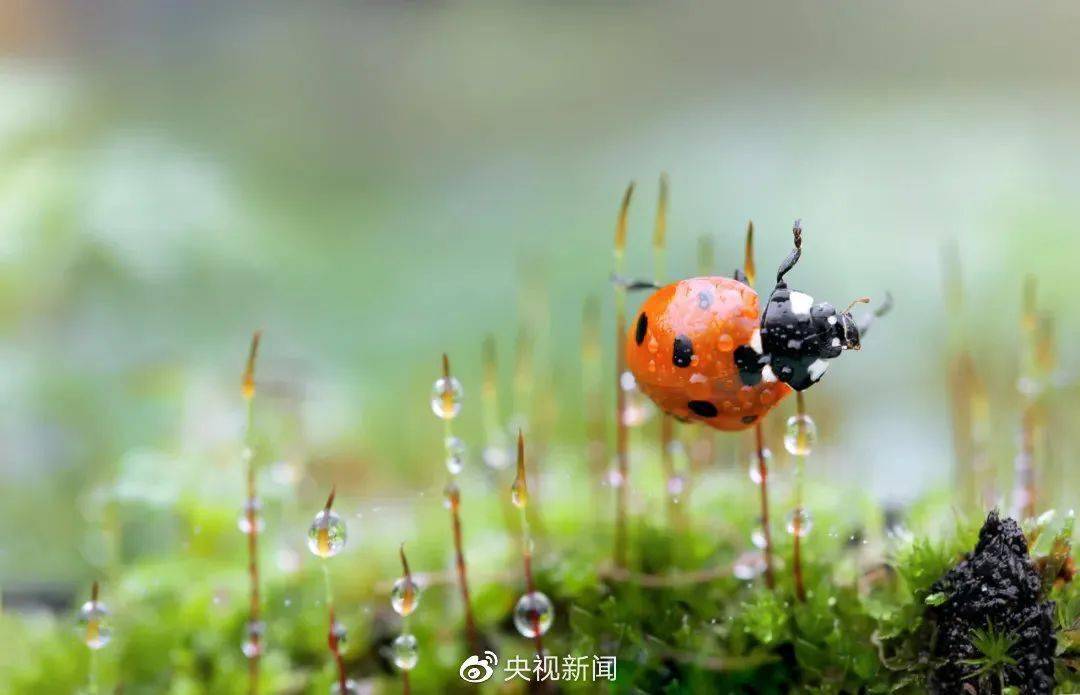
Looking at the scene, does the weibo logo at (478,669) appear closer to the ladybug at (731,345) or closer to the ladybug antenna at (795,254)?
the ladybug at (731,345)

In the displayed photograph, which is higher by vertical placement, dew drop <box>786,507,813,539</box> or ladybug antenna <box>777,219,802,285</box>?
ladybug antenna <box>777,219,802,285</box>

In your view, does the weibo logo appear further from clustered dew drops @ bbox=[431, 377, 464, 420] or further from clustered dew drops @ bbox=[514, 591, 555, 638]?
clustered dew drops @ bbox=[431, 377, 464, 420]

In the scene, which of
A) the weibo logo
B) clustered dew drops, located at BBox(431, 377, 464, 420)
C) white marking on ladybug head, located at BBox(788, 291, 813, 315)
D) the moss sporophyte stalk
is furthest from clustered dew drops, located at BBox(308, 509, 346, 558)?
white marking on ladybug head, located at BBox(788, 291, 813, 315)

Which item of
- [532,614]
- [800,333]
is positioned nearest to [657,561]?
[532,614]

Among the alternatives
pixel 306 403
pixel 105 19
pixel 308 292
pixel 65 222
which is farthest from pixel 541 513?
pixel 105 19

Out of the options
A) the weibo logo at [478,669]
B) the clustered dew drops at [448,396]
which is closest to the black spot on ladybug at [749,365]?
the clustered dew drops at [448,396]

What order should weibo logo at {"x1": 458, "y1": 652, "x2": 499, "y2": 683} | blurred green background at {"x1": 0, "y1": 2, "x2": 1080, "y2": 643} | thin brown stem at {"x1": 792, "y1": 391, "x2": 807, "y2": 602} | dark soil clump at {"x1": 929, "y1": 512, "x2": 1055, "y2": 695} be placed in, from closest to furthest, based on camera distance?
1. dark soil clump at {"x1": 929, "y1": 512, "x2": 1055, "y2": 695}
2. thin brown stem at {"x1": 792, "y1": 391, "x2": 807, "y2": 602}
3. weibo logo at {"x1": 458, "y1": 652, "x2": 499, "y2": 683}
4. blurred green background at {"x1": 0, "y1": 2, "x2": 1080, "y2": 643}
